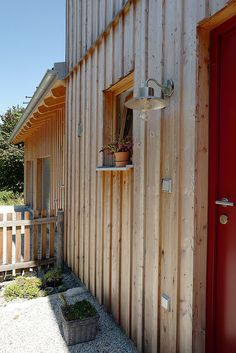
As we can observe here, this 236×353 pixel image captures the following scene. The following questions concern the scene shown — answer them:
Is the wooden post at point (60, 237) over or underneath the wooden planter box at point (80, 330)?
over

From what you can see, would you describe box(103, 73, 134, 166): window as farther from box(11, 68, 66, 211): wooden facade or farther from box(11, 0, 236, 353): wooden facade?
box(11, 68, 66, 211): wooden facade

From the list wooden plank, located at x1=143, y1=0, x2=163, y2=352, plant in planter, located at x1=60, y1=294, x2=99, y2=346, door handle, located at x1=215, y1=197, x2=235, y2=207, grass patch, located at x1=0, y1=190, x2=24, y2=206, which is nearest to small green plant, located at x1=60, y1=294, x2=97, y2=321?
plant in planter, located at x1=60, y1=294, x2=99, y2=346

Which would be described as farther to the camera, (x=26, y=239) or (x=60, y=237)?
(x=60, y=237)

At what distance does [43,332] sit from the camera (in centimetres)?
296

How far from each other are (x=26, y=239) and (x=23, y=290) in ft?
3.19

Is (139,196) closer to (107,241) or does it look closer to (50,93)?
(107,241)

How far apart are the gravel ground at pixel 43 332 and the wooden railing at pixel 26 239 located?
109cm

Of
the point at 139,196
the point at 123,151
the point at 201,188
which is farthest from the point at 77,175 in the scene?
the point at 201,188

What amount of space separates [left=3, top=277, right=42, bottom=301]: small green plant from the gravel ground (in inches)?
9.5

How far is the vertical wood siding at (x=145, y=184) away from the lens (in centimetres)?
207

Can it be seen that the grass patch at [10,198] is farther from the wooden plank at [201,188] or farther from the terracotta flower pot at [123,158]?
the wooden plank at [201,188]

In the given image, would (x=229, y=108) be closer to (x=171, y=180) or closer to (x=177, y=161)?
(x=177, y=161)

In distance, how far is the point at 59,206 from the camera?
23.0 ft

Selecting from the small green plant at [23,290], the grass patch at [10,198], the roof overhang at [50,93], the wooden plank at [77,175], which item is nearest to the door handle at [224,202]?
the wooden plank at [77,175]
